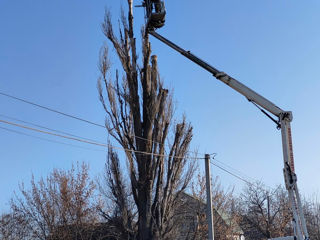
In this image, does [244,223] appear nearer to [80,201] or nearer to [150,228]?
[80,201]

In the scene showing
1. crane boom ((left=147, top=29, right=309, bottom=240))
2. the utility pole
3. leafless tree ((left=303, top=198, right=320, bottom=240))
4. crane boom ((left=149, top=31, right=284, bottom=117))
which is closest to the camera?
crane boom ((left=147, top=29, right=309, bottom=240))

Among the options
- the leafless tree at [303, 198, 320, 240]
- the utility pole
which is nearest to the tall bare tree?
the utility pole

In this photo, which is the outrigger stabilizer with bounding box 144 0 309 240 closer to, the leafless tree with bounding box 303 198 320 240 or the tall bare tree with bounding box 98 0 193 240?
the tall bare tree with bounding box 98 0 193 240

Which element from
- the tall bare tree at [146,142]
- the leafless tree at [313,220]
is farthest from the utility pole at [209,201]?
the leafless tree at [313,220]

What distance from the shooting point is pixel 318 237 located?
88.4 ft

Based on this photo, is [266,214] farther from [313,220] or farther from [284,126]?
[284,126]

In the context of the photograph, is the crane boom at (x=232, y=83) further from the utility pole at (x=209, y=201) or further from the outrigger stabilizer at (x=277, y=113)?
the utility pole at (x=209, y=201)

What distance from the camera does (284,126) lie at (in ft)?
28.2

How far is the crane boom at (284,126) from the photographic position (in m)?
7.81

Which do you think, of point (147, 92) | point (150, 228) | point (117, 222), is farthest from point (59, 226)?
point (147, 92)

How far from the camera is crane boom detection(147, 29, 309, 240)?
7.81 meters

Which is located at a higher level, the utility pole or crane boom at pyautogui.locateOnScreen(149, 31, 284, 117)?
crane boom at pyautogui.locateOnScreen(149, 31, 284, 117)

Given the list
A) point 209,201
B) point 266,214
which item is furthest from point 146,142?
point 266,214

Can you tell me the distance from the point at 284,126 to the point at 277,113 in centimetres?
35
